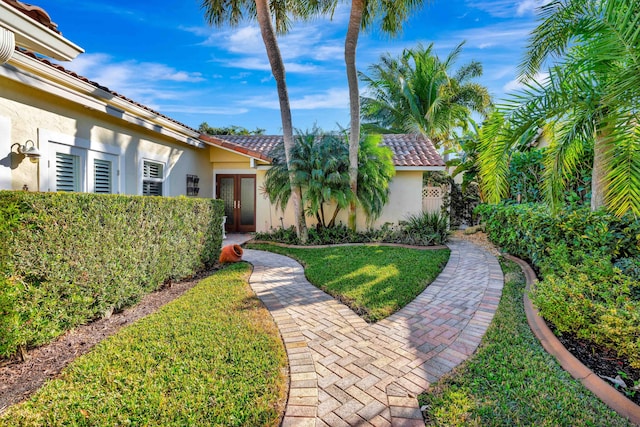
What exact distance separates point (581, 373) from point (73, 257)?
6494 millimetres

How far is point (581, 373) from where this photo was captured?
10.8ft

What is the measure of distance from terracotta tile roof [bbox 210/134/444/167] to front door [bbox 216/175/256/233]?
160cm

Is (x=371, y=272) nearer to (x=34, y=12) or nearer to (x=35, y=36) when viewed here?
(x=35, y=36)

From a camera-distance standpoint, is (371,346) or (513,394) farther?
(371,346)

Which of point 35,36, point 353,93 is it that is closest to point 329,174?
point 353,93

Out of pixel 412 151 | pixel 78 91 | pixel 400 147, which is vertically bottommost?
pixel 78 91

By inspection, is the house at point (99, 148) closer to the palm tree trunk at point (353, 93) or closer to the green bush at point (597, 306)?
the palm tree trunk at point (353, 93)

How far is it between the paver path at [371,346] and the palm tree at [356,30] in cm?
578

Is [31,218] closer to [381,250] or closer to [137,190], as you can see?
[137,190]

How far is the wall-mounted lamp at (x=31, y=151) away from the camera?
582 centimetres

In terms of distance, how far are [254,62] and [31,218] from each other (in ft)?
38.9

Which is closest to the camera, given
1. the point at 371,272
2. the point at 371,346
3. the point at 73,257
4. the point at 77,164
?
the point at 371,346

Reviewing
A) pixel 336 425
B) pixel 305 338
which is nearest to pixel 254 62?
pixel 305 338

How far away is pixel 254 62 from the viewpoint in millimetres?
13297
